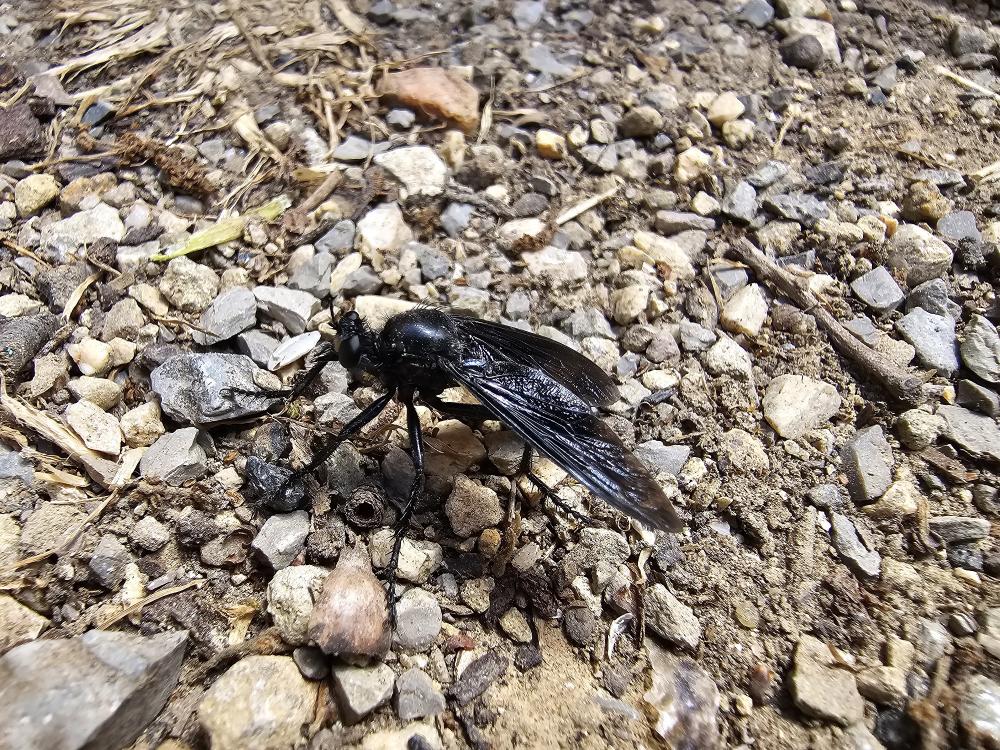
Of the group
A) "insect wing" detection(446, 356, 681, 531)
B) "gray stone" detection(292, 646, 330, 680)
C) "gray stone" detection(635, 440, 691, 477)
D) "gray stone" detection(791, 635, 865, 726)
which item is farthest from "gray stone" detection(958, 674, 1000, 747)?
"gray stone" detection(292, 646, 330, 680)

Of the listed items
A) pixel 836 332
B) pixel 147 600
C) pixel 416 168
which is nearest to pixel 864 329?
pixel 836 332

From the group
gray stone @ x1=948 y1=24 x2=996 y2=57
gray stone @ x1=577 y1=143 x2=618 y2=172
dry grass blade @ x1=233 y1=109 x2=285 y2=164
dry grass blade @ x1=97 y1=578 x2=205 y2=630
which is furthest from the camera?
gray stone @ x1=948 y1=24 x2=996 y2=57

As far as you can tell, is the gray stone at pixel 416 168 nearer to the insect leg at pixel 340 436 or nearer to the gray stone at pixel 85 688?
the insect leg at pixel 340 436

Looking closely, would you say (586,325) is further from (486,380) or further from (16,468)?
(16,468)

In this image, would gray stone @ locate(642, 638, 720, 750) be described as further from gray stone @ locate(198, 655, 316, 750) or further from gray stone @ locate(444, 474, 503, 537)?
gray stone @ locate(198, 655, 316, 750)

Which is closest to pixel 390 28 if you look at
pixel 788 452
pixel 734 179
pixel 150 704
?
pixel 734 179

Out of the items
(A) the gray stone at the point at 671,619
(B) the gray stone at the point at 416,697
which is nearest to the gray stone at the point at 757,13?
(A) the gray stone at the point at 671,619
